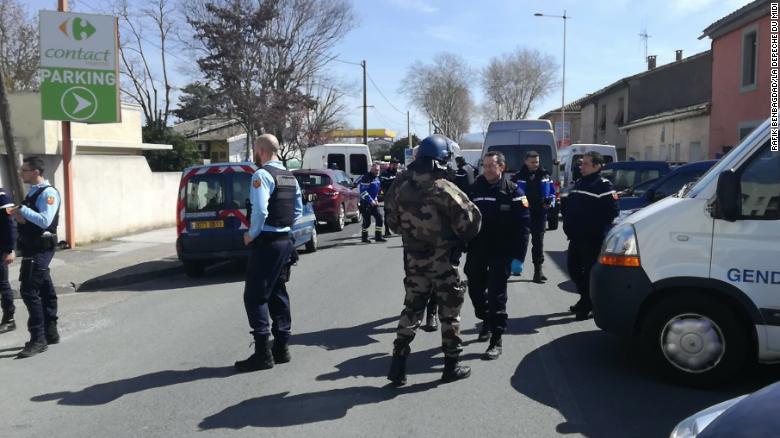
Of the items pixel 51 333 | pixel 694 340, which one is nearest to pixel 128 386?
pixel 51 333

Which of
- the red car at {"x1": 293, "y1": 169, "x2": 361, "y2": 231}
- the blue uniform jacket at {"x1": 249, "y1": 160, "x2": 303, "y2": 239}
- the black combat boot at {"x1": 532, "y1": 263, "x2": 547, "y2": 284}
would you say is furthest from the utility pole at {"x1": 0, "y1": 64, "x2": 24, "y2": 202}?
the black combat boot at {"x1": 532, "y1": 263, "x2": 547, "y2": 284}

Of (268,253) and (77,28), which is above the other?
(77,28)

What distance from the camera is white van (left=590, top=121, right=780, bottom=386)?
15.1ft

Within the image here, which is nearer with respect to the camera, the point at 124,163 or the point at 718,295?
the point at 718,295

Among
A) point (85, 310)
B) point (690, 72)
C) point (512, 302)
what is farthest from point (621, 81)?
point (85, 310)

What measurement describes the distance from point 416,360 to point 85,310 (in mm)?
4908

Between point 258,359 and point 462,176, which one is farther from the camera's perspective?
point 462,176

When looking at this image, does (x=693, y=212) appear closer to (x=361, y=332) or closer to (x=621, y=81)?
(x=361, y=332)

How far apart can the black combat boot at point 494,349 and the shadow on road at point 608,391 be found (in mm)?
246

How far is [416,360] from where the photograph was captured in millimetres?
5742

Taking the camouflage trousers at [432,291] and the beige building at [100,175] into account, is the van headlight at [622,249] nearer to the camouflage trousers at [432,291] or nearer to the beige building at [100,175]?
the camouflage trousers at [432,291]

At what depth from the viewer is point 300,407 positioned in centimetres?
469

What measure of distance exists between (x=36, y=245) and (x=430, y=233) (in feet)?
13.0

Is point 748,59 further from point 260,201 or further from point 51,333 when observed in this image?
point 51,333
